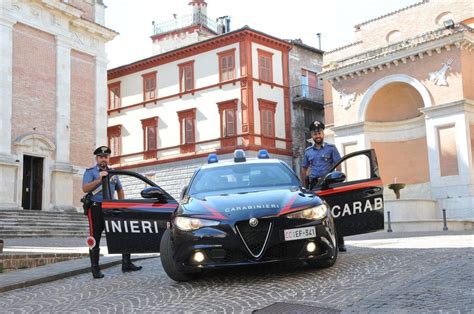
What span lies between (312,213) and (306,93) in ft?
102

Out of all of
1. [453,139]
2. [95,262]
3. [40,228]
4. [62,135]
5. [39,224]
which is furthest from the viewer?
[62,135]

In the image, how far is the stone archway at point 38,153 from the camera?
24344 mm

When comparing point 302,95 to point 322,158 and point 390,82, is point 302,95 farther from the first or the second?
point 322,158

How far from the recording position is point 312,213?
603cm

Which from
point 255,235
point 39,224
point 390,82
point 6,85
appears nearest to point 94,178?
point 255,235

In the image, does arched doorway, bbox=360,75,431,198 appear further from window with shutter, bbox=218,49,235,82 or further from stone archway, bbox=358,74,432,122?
window with shutter, bbox=218,49,235,82

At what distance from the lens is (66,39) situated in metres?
27.2

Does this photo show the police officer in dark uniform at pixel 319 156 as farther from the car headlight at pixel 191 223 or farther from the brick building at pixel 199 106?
the brick building at pixel 199 106

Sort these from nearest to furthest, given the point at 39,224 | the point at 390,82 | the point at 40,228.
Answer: the point at 40,228
the point at 39,224
the point at 390,82

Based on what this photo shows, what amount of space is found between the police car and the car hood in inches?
0.4

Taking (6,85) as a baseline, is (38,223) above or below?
below

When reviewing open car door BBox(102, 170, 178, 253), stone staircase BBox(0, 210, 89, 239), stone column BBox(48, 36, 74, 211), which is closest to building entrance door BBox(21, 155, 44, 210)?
stone column BBox(48, 36, 74, 211)

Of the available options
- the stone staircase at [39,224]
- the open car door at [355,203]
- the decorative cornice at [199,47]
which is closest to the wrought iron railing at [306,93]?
the decorative cornice at [199,47]

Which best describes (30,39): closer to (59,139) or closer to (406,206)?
(59,139)
